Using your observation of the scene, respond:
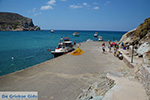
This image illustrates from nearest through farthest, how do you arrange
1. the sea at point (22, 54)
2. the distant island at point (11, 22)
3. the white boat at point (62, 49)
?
the sea at point (22, 54), the white boat at point (62, 49), the distant island at point (11, 22)

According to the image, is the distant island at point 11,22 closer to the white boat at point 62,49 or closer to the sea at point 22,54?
the sea at point 22,54

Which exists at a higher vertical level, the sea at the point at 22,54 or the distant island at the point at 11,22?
the distant island at the point at 11,22

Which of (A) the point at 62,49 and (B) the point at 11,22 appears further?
(B) the point at 11,22

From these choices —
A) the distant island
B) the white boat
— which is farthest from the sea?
the distant island

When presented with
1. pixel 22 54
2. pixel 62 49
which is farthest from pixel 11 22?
pixel 62 49

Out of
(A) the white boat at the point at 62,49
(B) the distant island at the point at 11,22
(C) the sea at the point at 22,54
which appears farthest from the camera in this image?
(B) the distant island at the point at 11,22

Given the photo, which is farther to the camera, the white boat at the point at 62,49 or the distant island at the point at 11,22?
the distant island at the point at 11,22

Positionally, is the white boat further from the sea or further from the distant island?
the distant island

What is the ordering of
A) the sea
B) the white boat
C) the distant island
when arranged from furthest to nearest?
the distant island
the white boat
the sea

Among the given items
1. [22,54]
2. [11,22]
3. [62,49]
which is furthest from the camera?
[11,22]

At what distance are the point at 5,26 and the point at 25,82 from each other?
632 feet

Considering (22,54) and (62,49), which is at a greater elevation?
(62,49)

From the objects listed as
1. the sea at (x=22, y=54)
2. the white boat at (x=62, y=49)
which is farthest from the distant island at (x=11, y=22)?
the white boat at (x=62, y=49)

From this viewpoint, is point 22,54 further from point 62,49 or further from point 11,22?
point 11,22
